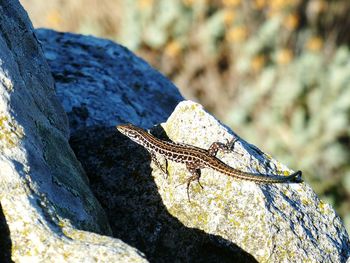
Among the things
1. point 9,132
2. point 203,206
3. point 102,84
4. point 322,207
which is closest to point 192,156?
point 203,206

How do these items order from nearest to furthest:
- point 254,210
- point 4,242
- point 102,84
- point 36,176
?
point 4,242 < point 36,176 < point 254,210 < point 102,84

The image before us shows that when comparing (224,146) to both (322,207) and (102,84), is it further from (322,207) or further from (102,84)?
(102,84)

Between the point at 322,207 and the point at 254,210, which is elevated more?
the point at 322,207

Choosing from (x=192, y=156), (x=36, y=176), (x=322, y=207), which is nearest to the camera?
(x=36, y=176)

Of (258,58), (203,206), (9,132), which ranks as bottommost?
(9,132)

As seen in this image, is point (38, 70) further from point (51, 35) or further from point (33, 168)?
point (51, 35)

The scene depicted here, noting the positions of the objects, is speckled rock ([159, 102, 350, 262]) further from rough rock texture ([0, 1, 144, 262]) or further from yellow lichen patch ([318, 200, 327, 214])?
rough rock texture ([0, 1, 144, 262])

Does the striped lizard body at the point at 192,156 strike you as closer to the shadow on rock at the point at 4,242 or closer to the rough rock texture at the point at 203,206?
the rough rock texture at the point at 203,206
